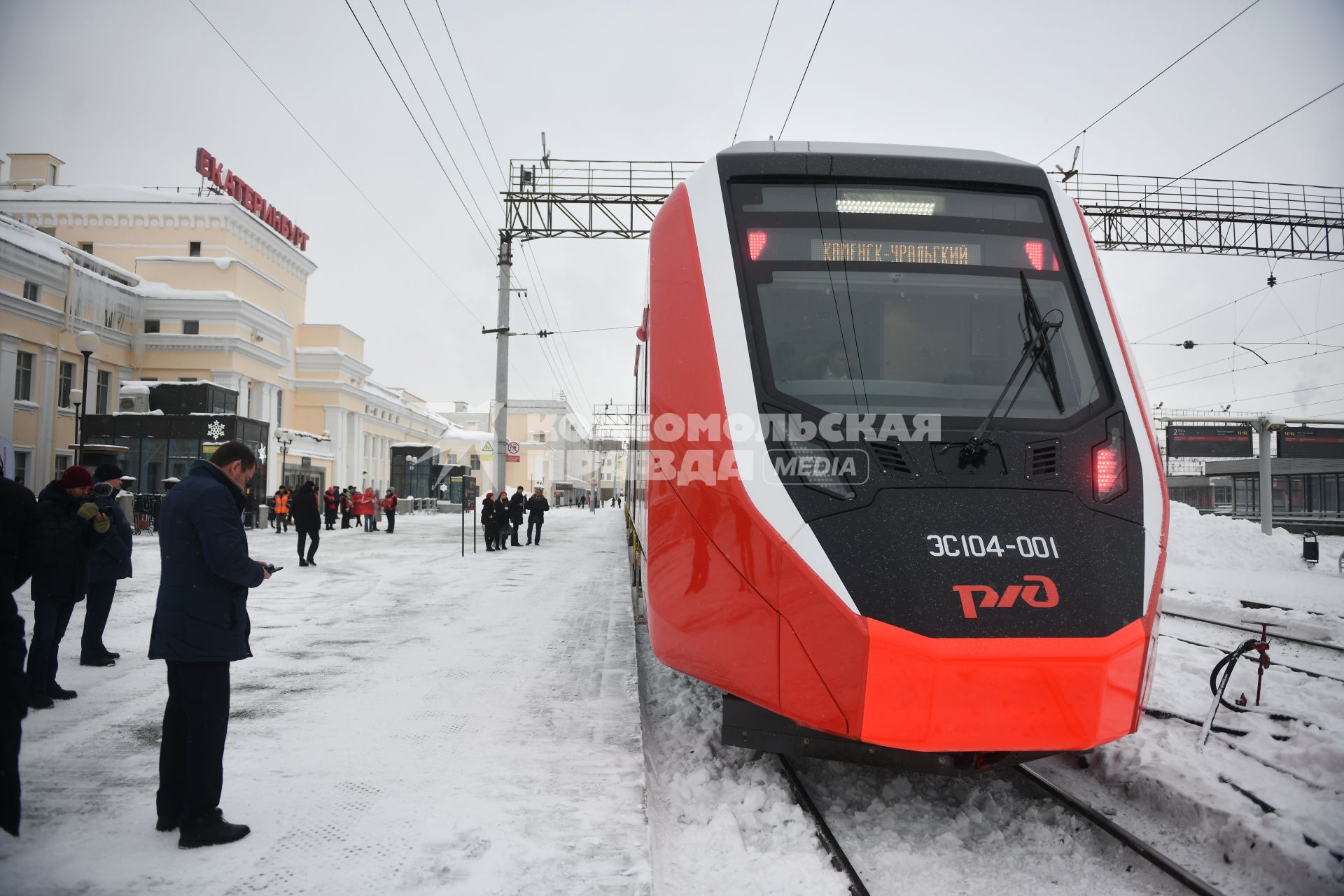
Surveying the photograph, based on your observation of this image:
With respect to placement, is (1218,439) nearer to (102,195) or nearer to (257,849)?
(257,849)

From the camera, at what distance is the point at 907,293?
4.41 m

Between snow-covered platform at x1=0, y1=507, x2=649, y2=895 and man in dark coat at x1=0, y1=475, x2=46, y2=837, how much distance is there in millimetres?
239

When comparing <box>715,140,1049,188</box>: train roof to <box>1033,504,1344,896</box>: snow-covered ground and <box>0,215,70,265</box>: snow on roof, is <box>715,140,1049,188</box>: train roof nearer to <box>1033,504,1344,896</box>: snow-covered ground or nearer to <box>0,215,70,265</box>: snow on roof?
<box>1033,504,1344,896</box>: snow-covered ground

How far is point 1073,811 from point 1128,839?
456 millimetres

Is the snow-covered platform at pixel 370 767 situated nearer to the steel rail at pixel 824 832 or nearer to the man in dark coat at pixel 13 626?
the man in dark coat at pixel 13 626

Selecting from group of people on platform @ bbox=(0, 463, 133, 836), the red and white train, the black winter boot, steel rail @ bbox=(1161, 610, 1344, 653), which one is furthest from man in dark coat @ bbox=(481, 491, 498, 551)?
the black winter boot

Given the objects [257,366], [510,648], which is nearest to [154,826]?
[510,648]

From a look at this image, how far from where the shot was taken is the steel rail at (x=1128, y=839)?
354 centimetres

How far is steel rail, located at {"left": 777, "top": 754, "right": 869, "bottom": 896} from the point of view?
3.51 meters

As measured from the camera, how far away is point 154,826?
370 centimetres

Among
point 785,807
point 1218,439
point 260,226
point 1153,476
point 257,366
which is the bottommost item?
point 785,807

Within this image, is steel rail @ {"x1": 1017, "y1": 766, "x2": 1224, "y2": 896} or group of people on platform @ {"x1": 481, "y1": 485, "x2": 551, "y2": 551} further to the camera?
group of people on platform @ {"x1": 481, "y1": 485, "x2": 551, "y2": 551}

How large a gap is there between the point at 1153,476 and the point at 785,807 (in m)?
2.43

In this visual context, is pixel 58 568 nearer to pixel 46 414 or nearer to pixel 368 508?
pixel 368 508
